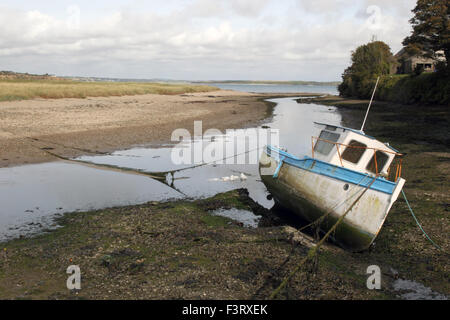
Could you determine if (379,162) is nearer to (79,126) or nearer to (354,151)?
(354,151)

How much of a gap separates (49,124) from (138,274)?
88.9 ft

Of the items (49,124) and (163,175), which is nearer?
(163,175)

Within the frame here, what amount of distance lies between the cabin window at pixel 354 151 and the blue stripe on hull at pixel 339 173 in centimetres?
141

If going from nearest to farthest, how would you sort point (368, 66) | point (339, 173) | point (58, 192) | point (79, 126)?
point (339, 173) < point (58, 192) < point (79, 126) < point (368, 66)

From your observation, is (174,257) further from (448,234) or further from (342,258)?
(448,234)

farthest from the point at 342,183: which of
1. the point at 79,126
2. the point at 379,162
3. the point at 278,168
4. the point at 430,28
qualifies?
the point at 430,28

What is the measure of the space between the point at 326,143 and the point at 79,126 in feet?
80.1

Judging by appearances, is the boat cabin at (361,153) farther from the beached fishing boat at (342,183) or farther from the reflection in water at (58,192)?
the reflection in water at (58,192)

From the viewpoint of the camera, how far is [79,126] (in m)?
32.3

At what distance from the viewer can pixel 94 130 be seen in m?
31.5

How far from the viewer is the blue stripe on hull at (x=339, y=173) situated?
11.1 meters

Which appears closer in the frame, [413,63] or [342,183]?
[342,183]

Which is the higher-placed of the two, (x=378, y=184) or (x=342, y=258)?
(x=378, y=184)
